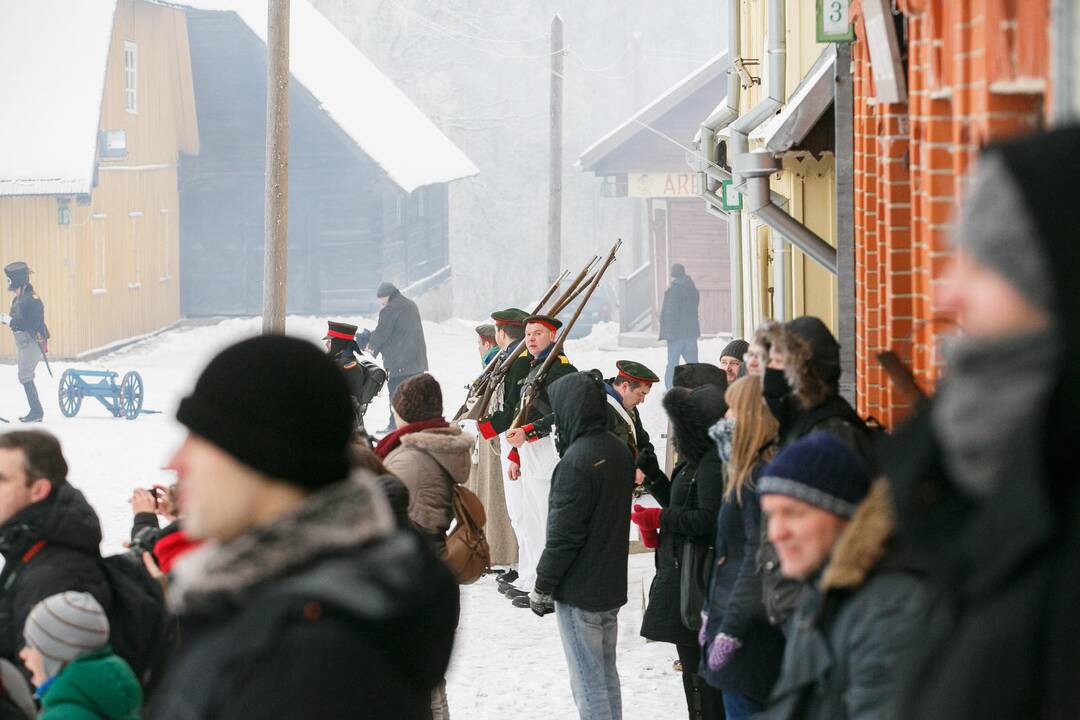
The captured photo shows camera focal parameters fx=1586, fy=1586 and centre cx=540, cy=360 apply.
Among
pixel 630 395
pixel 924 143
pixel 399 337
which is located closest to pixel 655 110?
pixel 399 337

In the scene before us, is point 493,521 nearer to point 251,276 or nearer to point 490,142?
point 251,276

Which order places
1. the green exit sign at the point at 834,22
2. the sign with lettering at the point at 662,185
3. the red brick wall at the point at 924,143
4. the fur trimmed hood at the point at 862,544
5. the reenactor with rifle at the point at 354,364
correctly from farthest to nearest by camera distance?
1. the sign with lettering at the point at 662,185
2. the reenactor with rifle at the point at 354,364
3. the green exit sign at the point at 834,22
4. the red brick wall at the point at 924,143
5. the fur trimmed hood at the point at 862,544

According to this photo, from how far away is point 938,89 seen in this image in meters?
4.32

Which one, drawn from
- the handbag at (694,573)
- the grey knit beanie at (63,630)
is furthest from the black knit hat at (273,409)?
the handbag at (694,573)

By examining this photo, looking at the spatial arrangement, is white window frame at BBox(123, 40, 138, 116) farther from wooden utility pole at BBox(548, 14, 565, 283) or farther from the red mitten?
the red mitten

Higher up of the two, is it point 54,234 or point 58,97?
point 58,97

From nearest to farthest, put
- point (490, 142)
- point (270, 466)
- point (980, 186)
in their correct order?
point (980, 186) < point (270, 466) < point (490, 142)

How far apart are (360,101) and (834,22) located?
27893 millimetres

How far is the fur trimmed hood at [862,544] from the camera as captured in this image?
2.75m

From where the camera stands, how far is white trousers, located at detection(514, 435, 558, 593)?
9.33 metres

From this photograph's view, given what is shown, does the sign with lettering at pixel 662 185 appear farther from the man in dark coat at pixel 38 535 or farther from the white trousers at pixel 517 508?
the man in dark coat at pixel 38 535

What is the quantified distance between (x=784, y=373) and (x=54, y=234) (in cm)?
2362

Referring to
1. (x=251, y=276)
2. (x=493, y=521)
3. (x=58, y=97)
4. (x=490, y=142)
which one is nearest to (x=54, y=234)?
(x=58, y=97)

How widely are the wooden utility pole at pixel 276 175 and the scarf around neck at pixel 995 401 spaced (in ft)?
40.3
